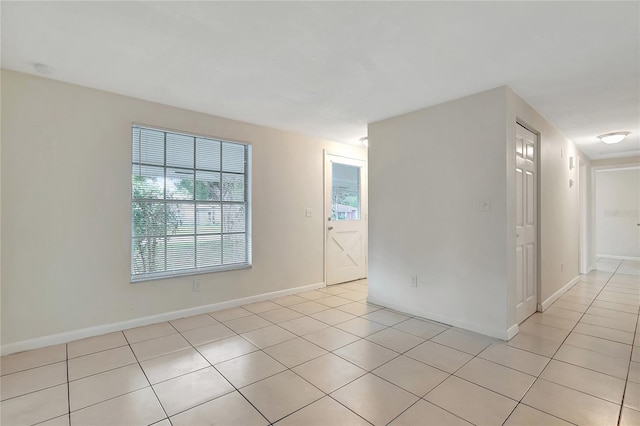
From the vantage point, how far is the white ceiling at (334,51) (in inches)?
70.9

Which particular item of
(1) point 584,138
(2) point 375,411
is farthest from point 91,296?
(1) point 584,138

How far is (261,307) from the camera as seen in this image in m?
3.82

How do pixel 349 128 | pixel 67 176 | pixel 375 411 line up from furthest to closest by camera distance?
1. pixel 349 128
2. pixel 67 176
3. pixel 375 411

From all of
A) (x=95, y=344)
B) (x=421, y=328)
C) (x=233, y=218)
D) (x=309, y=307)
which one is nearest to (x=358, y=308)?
(x=309, y=307)

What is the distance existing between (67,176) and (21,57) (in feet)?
3.27

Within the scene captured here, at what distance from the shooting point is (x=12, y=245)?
8.30 feet

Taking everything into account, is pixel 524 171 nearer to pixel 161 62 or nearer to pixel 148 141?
pixel 161 62

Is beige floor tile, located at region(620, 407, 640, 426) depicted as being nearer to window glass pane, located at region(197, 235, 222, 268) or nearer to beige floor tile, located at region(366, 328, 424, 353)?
beige floor tile, located at region(366, 328, 424, 353)

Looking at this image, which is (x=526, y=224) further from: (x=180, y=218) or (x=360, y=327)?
(x=180, y=218)

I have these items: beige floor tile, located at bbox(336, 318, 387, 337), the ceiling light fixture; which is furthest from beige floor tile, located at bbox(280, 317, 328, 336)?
the ceiling light fixture

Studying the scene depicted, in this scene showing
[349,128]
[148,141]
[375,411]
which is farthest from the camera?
[349,128]

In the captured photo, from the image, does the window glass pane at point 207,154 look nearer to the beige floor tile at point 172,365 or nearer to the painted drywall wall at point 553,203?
the beige floor tile at point 172,365

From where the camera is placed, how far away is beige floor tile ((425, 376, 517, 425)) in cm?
172

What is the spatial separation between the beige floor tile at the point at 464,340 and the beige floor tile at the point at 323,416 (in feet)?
4.47
